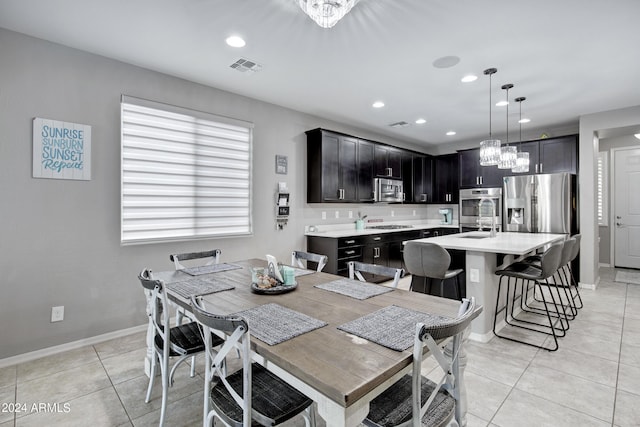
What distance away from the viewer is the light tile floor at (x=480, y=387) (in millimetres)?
1938

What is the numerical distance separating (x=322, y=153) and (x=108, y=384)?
3.55 m

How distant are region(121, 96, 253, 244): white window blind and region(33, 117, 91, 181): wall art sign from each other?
32 centimetres

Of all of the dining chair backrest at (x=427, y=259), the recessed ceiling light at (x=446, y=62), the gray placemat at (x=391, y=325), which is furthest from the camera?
the recessed ceiling light at (x=446, y=62)

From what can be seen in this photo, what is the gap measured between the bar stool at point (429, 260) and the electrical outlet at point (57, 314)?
10.4ft

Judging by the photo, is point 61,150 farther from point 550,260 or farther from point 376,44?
point 550,260

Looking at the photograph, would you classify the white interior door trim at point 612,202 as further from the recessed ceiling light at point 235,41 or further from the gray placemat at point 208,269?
the gray placemat at point 208,269

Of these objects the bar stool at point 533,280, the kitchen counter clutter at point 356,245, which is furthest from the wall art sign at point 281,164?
the bar stool at point 533,280

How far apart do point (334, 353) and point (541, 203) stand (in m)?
5.38


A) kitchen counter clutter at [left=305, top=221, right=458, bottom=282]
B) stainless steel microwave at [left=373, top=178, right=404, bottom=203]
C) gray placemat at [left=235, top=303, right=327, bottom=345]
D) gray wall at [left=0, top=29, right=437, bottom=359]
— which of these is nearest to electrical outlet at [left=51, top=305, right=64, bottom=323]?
gray wall at [left=0, top=29, right=437, bottom=359]

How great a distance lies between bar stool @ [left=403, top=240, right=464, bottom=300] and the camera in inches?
114

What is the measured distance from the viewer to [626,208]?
20.0 feet

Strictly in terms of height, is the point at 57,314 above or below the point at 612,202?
below

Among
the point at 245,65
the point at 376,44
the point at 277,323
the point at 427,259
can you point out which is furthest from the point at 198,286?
the point at 376,44

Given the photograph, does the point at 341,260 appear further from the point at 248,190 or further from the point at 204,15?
the point at 204,15
